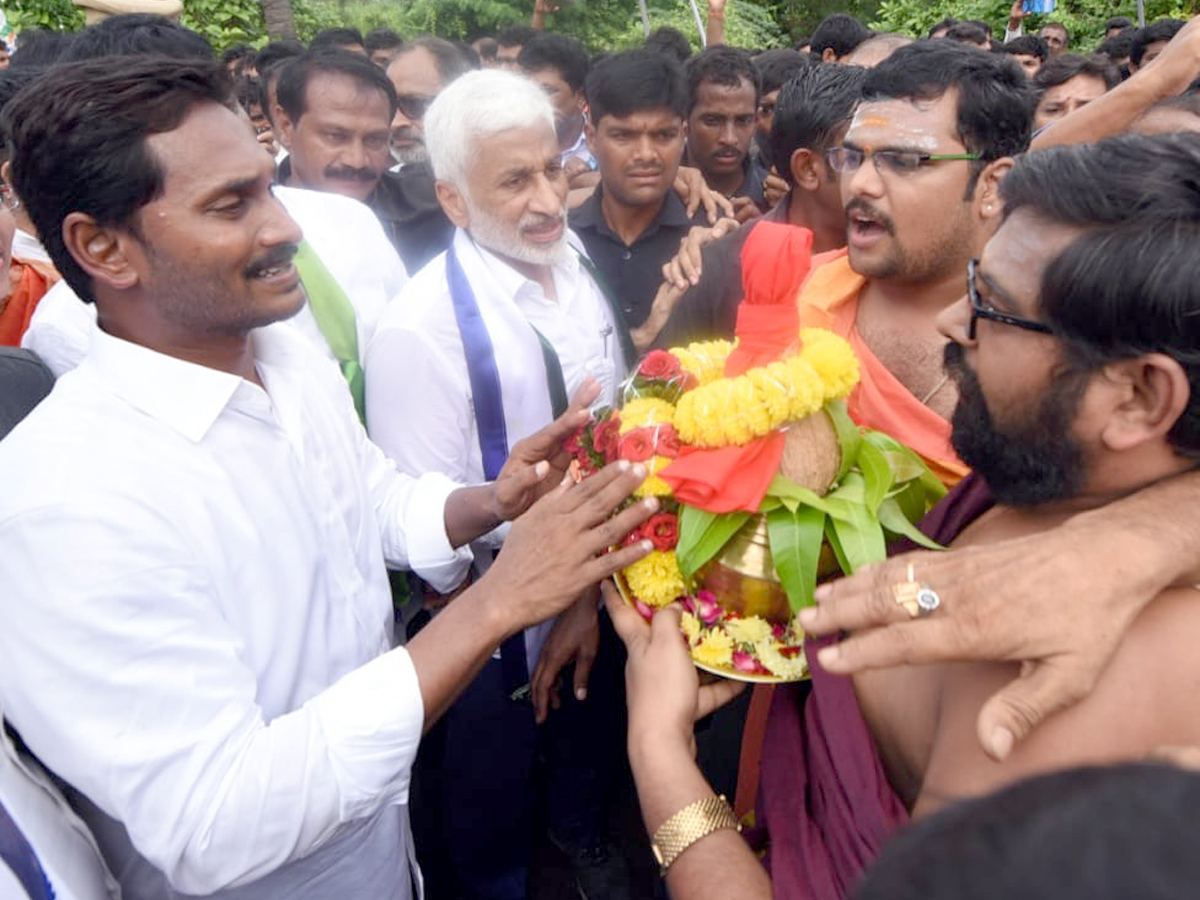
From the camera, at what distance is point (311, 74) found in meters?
4.40

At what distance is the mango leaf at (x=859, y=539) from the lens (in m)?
1.63

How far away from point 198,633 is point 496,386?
1.30 metres

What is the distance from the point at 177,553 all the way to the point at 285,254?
2.48ft

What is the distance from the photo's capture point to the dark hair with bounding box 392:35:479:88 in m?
6.03

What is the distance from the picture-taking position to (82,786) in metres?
1.44

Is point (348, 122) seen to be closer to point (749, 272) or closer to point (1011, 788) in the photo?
point (749, 272)

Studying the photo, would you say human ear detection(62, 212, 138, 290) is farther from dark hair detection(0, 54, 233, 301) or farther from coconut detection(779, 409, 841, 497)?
coconut detection(779, 409, 841, 497)

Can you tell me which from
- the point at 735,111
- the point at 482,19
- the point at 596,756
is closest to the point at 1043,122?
the point at 735,111

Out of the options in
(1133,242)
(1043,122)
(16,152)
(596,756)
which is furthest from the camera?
(1043,122)

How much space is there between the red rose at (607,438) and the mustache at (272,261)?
0.80 m

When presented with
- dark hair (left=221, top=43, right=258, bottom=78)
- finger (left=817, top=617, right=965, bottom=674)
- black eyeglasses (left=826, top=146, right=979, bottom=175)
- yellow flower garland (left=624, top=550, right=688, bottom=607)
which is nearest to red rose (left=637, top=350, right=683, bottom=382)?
yellow flower garland (left=624, top=550, right=688, bottom=607)

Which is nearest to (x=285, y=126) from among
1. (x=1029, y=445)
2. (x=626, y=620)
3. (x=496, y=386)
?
(x=496, y=386)

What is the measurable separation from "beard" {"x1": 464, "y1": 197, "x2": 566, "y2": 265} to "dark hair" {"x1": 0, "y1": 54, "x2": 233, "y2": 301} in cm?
128

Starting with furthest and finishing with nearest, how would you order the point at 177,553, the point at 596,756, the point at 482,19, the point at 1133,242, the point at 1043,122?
the point at 482,19 < the point at 1043,122 < the point at 596,756 < the point at 177,553 < the point at 1133,242
